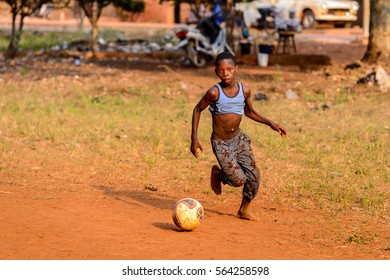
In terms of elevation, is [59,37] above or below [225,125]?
below

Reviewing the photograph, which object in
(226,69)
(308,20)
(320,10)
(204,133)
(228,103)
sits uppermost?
(226,69)

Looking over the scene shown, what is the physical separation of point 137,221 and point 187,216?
75 centimetres

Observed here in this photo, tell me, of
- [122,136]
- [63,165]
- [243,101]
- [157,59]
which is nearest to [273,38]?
[157,59]

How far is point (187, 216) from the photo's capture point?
7.09m

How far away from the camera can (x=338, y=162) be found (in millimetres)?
10359

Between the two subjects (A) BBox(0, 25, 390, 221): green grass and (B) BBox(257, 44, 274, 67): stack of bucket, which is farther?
(B) BBox(257, 44, 274, 67): stack of bucket

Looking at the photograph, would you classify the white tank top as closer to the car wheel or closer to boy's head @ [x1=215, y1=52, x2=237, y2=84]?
boy's head @ [x1=215, y1=52, x2=237, y2=84]

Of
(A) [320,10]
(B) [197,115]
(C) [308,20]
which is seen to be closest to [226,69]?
(B) [197,115]

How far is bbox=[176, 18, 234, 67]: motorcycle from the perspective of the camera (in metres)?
19.9

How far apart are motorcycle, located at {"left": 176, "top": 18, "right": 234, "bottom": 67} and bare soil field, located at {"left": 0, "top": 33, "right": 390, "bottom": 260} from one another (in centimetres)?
854

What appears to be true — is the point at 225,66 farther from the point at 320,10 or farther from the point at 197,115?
the point at 320,10

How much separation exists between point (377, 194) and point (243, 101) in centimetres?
202

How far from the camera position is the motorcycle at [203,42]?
19922 mm

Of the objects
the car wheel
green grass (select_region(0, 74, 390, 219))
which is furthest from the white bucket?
the car wheel
